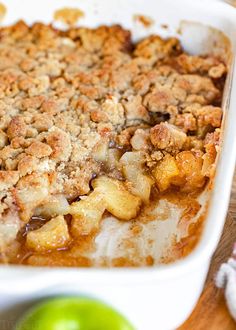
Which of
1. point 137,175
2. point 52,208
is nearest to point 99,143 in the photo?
point 137,175

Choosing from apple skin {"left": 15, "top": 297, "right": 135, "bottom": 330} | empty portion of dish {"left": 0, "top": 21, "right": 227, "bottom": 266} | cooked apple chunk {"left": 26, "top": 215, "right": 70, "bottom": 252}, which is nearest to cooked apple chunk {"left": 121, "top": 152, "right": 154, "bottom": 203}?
empty portion of dish {"left": 0, "top": 21, "right": 227, "bottom": 266}

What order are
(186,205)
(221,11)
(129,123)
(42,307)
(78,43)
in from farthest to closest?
(78,43), (221,11), (129,123), (186,205), (42,307)

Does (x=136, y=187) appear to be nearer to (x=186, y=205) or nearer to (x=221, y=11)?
(x=186, y=205)

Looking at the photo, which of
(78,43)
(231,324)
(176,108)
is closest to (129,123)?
(176,108)

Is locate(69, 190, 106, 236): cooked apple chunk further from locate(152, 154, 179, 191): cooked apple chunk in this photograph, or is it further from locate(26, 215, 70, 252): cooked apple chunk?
locate(152, 154, 179, 191): cooked apple chunk

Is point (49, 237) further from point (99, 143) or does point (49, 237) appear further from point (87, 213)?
point (99, 143)
